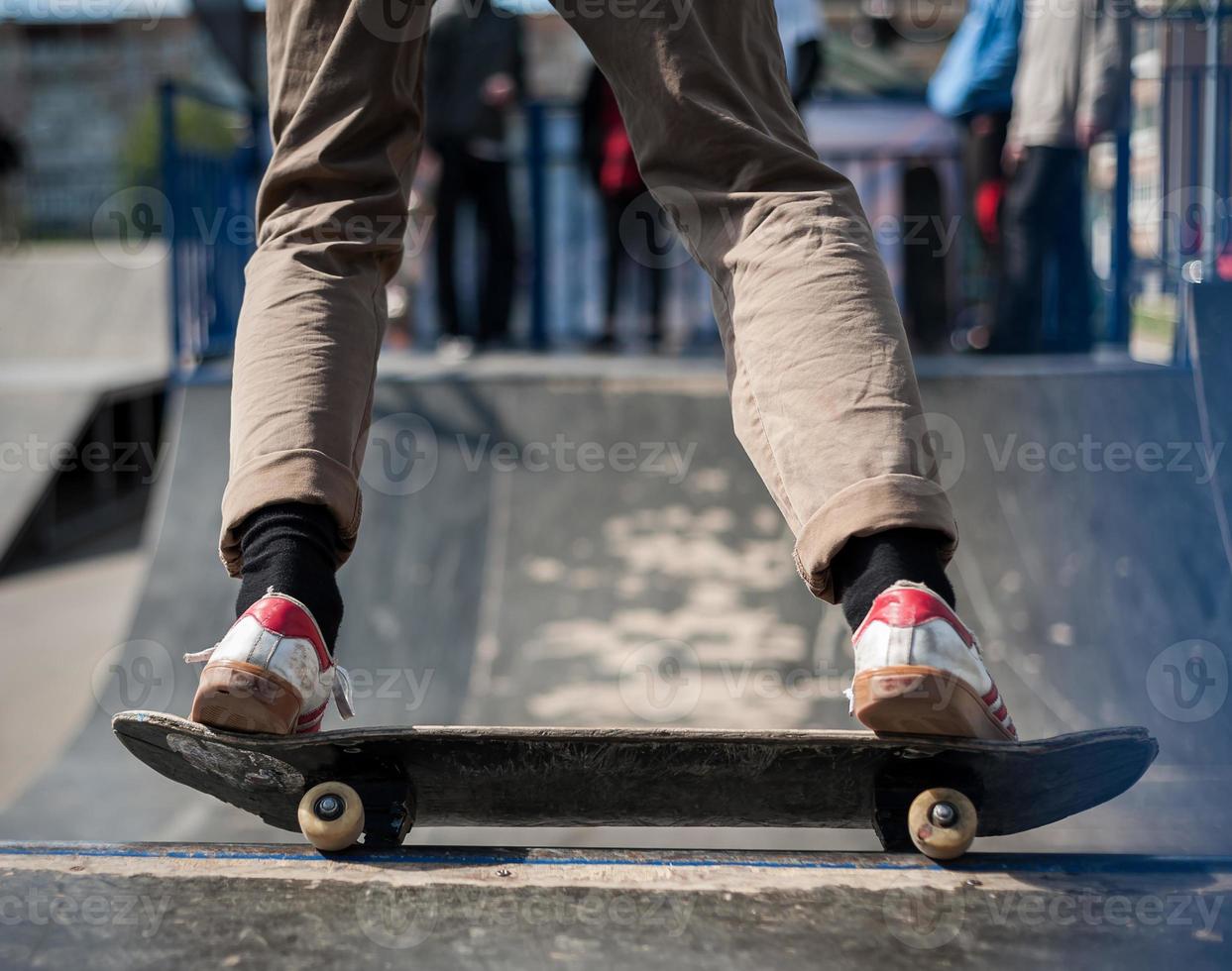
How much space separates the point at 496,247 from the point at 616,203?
823 millimetres

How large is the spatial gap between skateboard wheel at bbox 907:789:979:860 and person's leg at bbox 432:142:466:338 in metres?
5.25

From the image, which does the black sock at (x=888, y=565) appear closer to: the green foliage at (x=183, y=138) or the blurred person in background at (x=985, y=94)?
the blurred person in background at (x=985, y=94)

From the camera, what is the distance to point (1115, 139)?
17.7ft

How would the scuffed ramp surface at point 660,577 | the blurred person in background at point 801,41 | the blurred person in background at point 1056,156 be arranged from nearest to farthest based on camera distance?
the scuffed ramp surface at point 660,577, the blurred person in background at point 1056,156, the blurred person in background at point 801,41

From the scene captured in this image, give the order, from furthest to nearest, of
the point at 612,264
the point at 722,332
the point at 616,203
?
the point at 612,264 < the point at 616,203 < the point at 722,332

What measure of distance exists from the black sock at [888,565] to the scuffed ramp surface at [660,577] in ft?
6.55

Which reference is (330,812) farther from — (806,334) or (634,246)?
(634,246)

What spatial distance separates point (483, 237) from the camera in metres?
6.62

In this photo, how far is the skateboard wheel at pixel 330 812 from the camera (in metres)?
1.26

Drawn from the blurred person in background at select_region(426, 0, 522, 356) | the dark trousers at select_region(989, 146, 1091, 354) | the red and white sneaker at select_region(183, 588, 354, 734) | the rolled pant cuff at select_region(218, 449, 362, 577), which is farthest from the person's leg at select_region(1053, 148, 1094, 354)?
the red and white sneaker at select_region(183, 588, 354, 734)

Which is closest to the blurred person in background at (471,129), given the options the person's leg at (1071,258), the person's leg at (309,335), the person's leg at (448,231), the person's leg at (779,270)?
the person's leg at (448,231)

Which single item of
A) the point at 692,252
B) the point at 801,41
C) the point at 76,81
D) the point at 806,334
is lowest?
the point at 806,334

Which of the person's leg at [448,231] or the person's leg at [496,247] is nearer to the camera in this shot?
the person's leg at [448,231]

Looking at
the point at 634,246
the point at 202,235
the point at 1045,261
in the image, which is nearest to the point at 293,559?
the point at 1045,261
